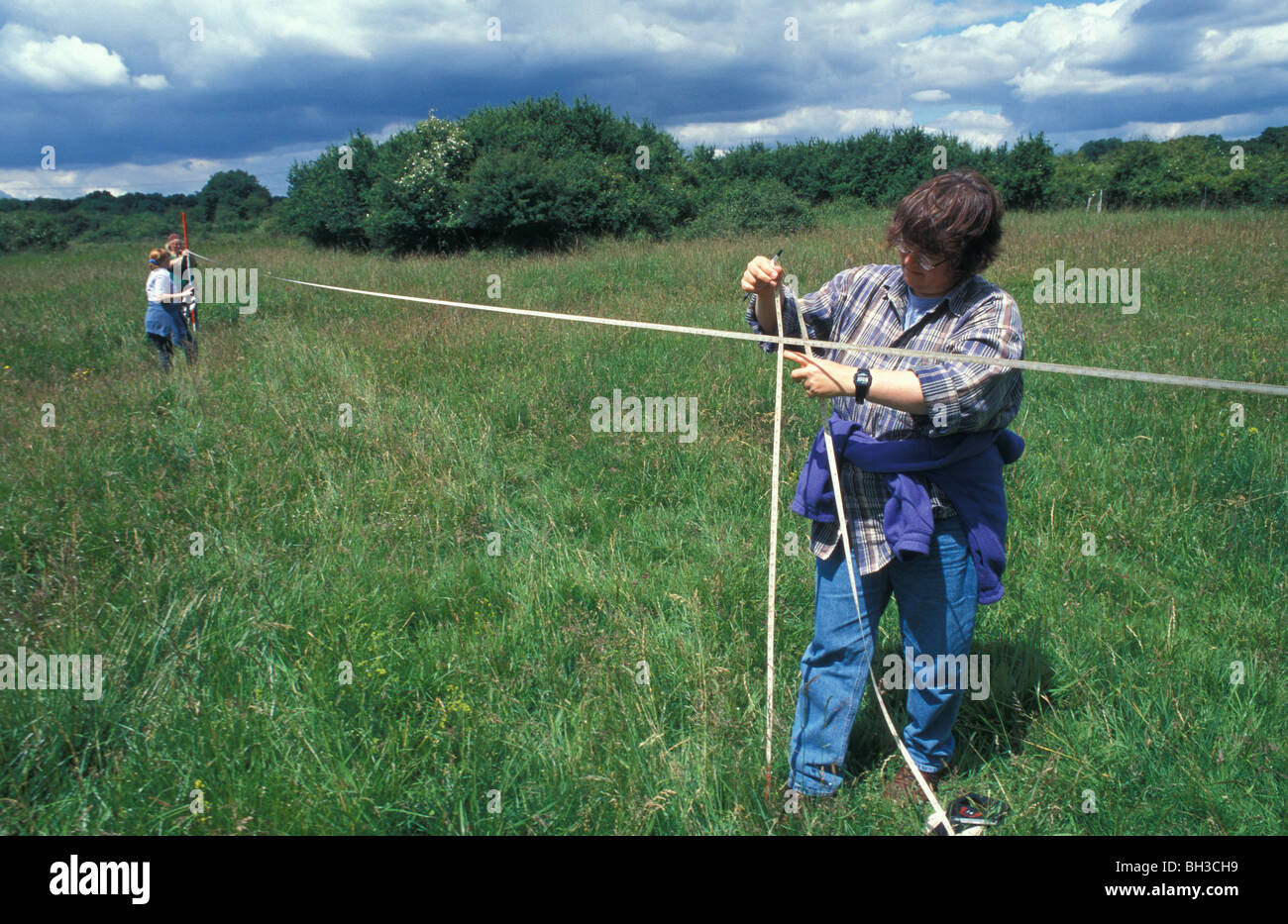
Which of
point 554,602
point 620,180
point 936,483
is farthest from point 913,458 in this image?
point 620,180

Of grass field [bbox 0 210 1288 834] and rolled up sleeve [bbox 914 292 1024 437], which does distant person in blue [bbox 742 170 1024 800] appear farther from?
grass field [bbox 0 210 1288 834]

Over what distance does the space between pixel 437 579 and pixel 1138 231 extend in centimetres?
1251

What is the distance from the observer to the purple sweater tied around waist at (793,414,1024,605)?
1954 millimetres

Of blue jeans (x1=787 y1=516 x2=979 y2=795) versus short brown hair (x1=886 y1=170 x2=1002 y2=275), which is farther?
blue jeans (x1=787 y1=516 x2=979 y2=795)

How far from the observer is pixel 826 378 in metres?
1.86

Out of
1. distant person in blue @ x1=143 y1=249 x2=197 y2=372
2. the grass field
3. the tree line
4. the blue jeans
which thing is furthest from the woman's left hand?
the tree line

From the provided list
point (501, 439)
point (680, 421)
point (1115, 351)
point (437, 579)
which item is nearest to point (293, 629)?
point (437, 579)

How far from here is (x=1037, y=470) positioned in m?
4.38

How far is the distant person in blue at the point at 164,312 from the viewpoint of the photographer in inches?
313

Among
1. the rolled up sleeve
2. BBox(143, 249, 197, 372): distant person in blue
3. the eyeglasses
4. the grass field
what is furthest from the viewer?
BBox(143, 249, 197, 372): distant person in blue

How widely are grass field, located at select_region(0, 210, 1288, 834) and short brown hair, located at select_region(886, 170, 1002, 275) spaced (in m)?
1.58

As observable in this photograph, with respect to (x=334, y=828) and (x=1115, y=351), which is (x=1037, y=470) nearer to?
(x=1115, y=351)

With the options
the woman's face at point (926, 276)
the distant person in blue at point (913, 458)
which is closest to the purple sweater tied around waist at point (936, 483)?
the distant person in blue at point (913, 458)

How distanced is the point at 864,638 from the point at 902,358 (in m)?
0.81
